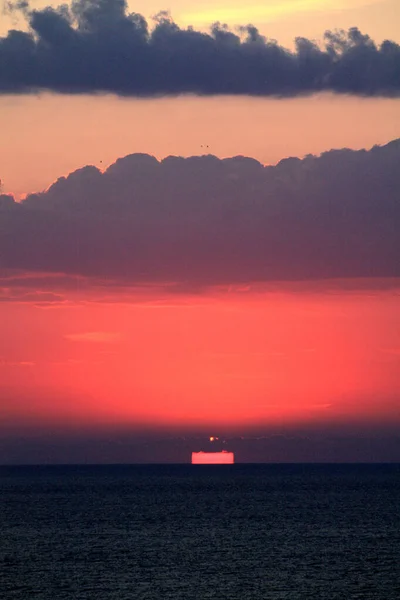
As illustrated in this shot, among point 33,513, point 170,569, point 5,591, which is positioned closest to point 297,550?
point 170,569

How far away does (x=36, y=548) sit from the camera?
126 meters

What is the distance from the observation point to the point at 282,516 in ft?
602

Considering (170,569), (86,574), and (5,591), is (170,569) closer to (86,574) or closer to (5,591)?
(86,574)

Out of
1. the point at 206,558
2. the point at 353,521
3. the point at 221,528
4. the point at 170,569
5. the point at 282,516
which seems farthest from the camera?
the point at 282,516

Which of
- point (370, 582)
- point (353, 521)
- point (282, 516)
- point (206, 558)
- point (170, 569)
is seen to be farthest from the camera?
point (282, 516)

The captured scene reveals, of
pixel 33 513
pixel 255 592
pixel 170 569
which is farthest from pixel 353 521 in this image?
pixel 255 592

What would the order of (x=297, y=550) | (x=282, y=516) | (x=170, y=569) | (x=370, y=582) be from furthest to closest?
(x=282, y=516) < (x=297, y=550) < (x=170, y=569) < (x=370, y=582)

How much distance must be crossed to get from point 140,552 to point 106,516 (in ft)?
216

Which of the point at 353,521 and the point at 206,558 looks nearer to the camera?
the point at 206,558

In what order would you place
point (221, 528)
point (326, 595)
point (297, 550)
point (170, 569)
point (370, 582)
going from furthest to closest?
1. point (221, 528)
2. point (297, 550)
3. point (170, 569)
4. point (370, 582)
5. point (326, 595)

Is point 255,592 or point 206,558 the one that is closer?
point 255,592

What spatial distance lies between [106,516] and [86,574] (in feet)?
280

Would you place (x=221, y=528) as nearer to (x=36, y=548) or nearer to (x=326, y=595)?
(x=36, y=548)

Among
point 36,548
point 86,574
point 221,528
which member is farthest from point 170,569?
point 221,528
